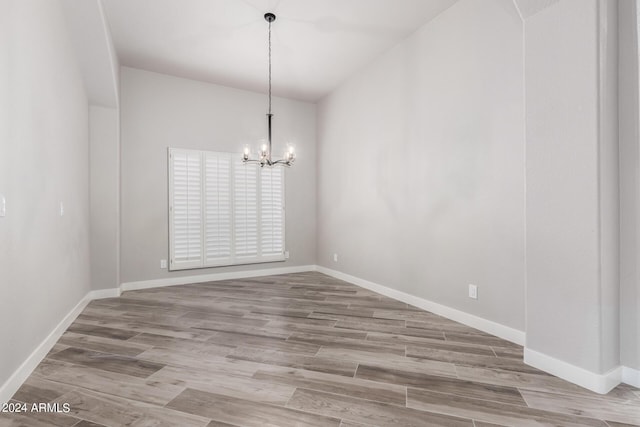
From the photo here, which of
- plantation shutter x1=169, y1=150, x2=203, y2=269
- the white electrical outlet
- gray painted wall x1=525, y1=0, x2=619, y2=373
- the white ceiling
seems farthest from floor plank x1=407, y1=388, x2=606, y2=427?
plantation shutter x1=169, y1=150, x2=203, y2=269

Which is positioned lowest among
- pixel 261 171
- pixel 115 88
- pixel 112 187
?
pixel 112 187

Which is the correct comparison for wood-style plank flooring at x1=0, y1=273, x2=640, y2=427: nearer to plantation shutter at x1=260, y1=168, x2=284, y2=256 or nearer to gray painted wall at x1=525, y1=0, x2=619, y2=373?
gray painted wall at x1=525, y1=0, x2=619, y2=373

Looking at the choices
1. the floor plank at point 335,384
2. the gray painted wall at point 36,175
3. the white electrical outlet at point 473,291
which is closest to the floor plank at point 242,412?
the floor plank at point 335,384

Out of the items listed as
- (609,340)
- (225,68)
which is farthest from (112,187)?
(609,340)

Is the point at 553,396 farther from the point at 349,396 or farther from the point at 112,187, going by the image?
the point at 112,187

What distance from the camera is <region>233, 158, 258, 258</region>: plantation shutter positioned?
213 inches

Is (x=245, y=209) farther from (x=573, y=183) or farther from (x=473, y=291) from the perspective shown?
(x=573, y=183)

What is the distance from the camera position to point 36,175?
2.34m

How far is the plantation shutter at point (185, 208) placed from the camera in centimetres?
494

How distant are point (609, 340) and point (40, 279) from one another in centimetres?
397

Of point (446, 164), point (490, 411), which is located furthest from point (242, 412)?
point (446, 164)

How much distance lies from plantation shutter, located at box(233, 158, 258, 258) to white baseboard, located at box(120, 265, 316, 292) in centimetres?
32

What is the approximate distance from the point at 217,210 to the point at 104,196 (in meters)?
1.55

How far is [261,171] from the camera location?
562 cm
